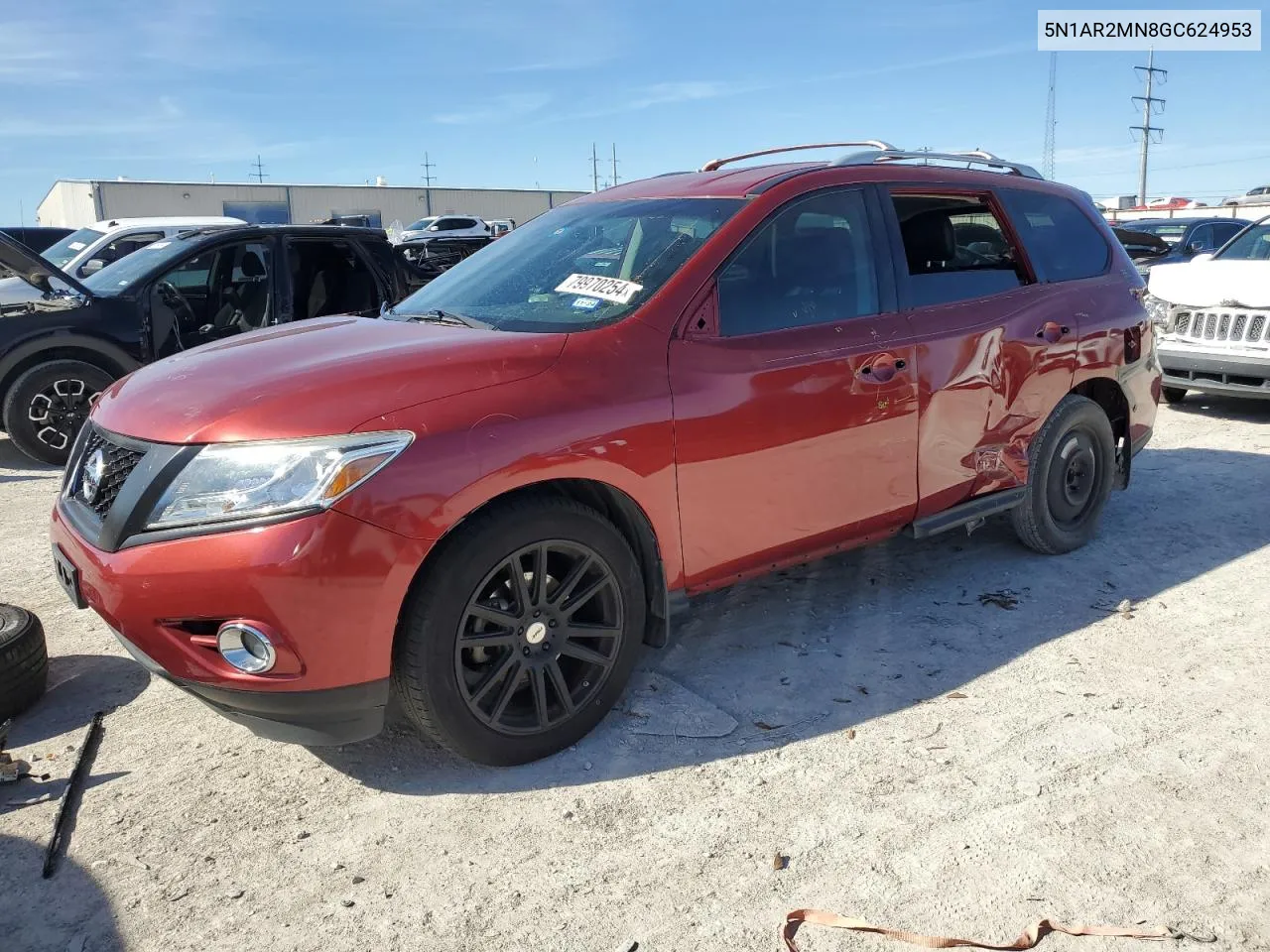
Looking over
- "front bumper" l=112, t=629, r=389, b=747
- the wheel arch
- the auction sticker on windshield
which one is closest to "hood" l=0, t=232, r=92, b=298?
the auction sticker on windshield

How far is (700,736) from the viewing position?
324cm

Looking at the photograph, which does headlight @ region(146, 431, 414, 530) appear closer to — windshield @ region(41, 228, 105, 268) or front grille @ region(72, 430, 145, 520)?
front grille @ region(72, 430, 145, 520)

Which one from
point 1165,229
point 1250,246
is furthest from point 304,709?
point 1165,229

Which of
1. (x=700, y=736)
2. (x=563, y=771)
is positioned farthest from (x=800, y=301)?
(x=563, y=771)

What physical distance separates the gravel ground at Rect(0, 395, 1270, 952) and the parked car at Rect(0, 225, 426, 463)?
3.29 metres

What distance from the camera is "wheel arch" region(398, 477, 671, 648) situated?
2.96 meters

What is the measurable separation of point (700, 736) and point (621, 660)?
37cm

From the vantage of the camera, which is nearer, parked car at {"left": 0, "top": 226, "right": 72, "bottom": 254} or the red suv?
the red suv

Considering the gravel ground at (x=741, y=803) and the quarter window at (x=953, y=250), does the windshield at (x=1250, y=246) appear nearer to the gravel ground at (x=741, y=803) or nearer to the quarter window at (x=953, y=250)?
the quarter window at (x=953, y=250)

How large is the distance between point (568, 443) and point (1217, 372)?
6850mm

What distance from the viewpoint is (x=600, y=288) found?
134 inches

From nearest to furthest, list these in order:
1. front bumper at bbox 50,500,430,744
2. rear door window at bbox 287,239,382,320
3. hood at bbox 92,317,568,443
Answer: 1. front bumper at bbox 50,500,430,744
2. hood at bbox 92,317,568,443
3. rear door window at bbox 287,239,382,320

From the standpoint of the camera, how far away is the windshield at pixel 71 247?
11.6 m

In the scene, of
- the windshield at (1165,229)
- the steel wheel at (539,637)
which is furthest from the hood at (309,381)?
the windshield at (1165,229)
